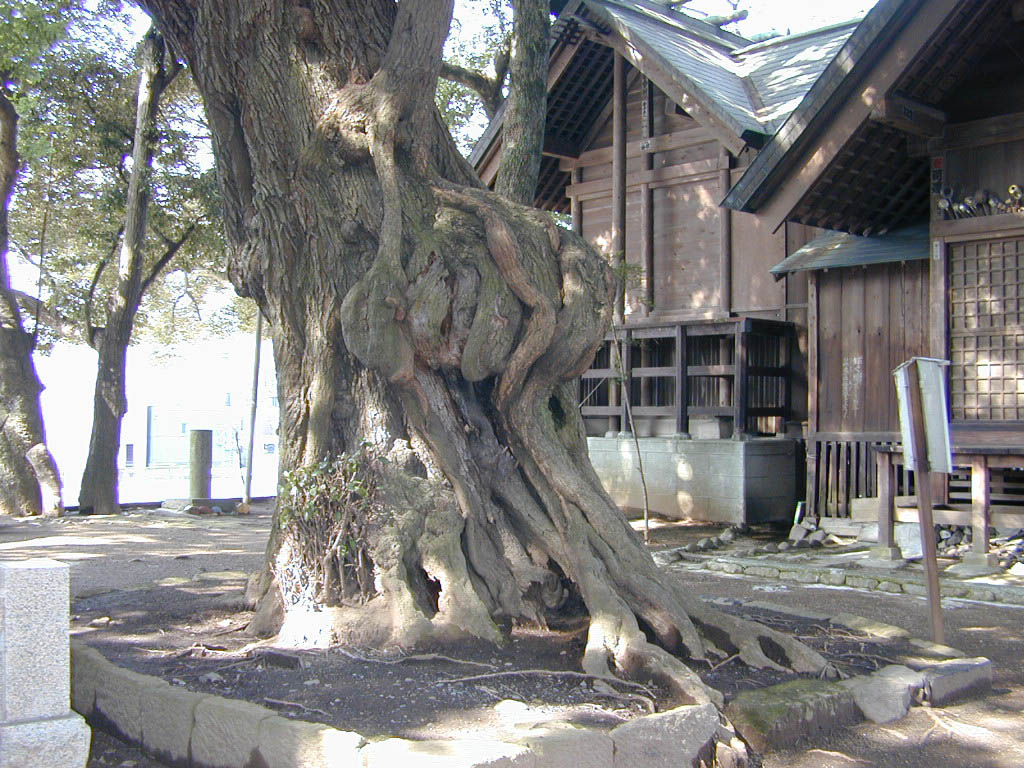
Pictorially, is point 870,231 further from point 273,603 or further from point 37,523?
point 37,523

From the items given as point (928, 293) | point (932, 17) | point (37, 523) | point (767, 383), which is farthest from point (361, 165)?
point (37, 523)

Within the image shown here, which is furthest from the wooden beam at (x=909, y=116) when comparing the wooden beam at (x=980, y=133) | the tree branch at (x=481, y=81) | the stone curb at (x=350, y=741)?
the tree branch at (x=481, y=81)

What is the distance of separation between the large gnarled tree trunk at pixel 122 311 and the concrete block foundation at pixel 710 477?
9.00 m

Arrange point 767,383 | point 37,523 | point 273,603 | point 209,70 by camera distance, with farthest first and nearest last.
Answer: point 37,523 → point 767,383 → point 209,70 → point 273,603

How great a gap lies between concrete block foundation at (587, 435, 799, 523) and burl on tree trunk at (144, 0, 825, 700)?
7.28 meters

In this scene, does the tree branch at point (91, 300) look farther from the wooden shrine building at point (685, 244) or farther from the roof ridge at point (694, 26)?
the roof ridge at point (694, 26)

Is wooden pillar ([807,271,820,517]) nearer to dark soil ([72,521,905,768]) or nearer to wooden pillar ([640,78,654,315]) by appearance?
wooden pillar ([640,78,654,315])

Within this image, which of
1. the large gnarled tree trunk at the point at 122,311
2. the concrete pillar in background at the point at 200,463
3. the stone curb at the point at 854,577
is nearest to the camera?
the stone curb at the point at 854,577

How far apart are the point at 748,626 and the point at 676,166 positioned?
10.7 metres

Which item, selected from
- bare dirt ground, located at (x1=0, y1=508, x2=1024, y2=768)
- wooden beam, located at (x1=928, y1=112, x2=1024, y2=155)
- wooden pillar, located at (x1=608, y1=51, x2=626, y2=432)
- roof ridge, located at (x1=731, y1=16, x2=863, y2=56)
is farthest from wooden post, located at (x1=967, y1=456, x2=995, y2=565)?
roof ridge, located at (x1=731, y1=16, x2=863, y2=56)

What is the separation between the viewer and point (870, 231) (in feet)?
42.4

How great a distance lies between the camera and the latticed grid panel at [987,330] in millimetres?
10510

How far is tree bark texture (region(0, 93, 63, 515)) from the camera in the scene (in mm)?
16750

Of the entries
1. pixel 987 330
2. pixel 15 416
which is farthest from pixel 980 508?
pixel 15 416
